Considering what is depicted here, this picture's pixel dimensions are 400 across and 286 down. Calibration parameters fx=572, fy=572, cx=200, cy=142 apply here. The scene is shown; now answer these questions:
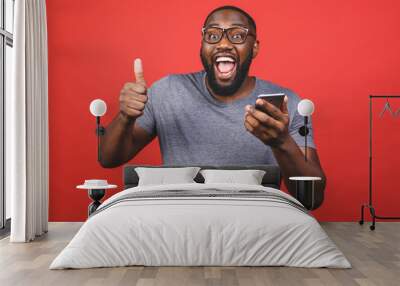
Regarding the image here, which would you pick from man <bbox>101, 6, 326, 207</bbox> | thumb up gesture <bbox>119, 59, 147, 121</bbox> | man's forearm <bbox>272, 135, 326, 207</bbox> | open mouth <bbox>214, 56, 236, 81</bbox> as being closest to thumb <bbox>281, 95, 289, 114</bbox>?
man <bbox>101, 6, 326, 207</bbox>

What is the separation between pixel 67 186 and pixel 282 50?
333cm

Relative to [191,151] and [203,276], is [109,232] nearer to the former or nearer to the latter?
[203,276]

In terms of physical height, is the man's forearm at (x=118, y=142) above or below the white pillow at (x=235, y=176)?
above

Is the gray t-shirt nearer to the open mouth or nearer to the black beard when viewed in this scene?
the black beard

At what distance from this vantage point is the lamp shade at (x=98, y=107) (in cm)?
713

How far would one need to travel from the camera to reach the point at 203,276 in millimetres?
4336

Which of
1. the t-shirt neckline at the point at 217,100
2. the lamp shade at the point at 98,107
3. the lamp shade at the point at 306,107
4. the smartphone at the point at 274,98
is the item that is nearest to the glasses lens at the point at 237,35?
the t-shirt neckline at the point at 217,100

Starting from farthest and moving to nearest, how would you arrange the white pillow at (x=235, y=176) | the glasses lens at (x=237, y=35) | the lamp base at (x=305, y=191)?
1. the glasses lens at (x=237, y=35)
2. the lamp base at (x=305, y=191)
3. the white pillow at (x=235, y=176)

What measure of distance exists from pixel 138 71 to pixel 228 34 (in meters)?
1.27

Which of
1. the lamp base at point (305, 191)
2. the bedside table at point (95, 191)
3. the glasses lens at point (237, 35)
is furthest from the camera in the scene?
the glasses lens at point (237, 35)

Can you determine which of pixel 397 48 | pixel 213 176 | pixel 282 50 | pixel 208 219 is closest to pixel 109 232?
pixel 208 219

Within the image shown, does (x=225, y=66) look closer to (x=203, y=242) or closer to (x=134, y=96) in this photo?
(x=134, y=96)

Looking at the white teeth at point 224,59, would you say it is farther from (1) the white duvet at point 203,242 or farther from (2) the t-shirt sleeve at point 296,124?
(1) the white duvet at point 203,242

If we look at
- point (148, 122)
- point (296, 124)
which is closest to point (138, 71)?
point (148, 122)
